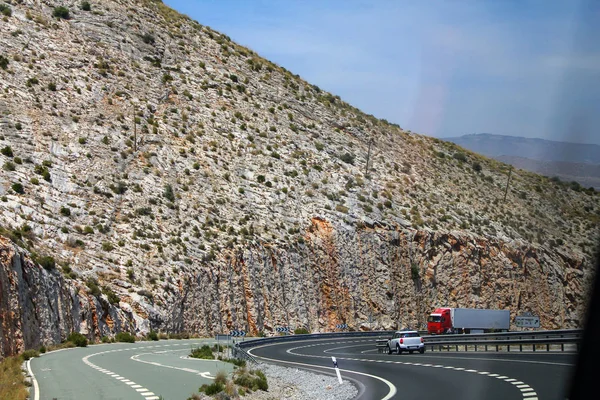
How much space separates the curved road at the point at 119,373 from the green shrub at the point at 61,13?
47936 mm

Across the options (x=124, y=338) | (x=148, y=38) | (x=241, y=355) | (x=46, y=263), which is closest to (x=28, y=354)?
(x=241, y=355)

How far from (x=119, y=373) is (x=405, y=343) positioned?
18401 mm

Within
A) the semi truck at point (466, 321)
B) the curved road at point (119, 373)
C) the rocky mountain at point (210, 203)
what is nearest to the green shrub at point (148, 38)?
the rocky mountain at point (210, 203)

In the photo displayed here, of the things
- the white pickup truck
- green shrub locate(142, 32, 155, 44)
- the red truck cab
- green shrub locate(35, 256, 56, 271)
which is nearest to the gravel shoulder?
the white pickup truck

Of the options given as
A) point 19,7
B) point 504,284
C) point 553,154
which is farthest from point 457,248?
point 553,154

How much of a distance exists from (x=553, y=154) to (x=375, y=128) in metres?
87.4

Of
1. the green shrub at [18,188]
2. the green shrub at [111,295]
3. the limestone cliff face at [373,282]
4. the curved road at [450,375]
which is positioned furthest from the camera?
the limestone cliff face at [373,282]

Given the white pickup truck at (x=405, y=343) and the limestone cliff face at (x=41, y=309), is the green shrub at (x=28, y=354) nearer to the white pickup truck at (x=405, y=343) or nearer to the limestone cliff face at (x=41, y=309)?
the limestone cliff face at (x=41, y=309)

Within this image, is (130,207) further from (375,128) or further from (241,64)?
(375,128)

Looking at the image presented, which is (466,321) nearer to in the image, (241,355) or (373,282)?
(373,282)

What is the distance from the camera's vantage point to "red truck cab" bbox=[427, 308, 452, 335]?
59656 millimetres

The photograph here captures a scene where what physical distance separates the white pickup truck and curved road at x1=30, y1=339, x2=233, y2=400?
10107mm

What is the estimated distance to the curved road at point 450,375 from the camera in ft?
63.5

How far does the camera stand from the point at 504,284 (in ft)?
238
